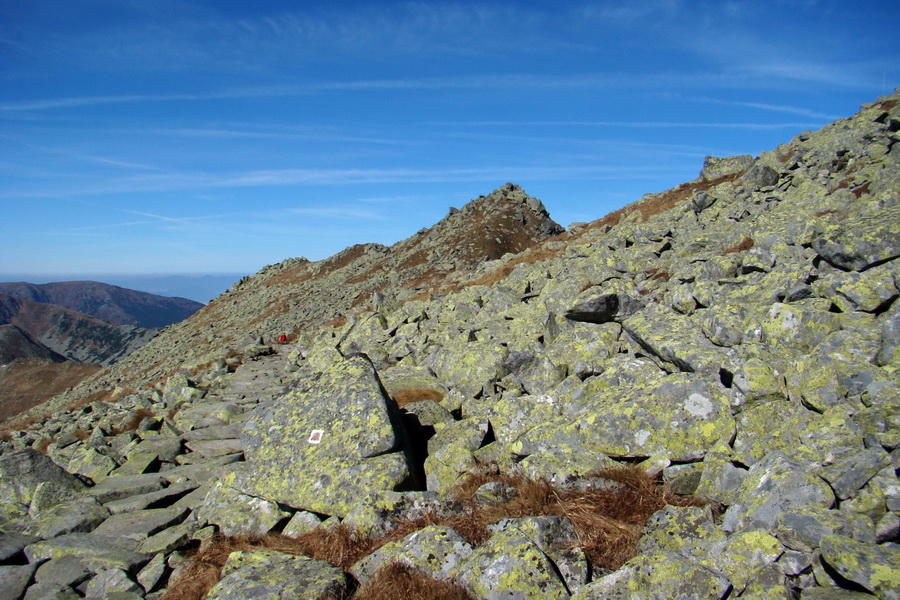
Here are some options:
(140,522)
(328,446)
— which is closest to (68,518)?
(140,522)

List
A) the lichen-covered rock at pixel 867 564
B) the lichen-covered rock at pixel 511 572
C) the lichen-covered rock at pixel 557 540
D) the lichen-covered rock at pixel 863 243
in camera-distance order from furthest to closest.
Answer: the lichen-covered rock at pixel 863 243 → the lichen-covered rock at pixel 557 540 → the lichen-covered rock at pixel 511 572 → the lichen-covered rock at pixel 867 564

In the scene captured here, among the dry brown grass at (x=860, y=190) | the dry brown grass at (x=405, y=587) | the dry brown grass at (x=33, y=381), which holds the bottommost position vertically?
the dry brown grass at (x=33, y=381)

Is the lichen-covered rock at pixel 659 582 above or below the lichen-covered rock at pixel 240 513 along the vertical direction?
above

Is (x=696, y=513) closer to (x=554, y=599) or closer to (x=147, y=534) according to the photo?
(x=554, y=599)

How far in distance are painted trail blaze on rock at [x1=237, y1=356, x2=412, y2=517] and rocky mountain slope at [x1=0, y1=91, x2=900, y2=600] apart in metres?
0.04

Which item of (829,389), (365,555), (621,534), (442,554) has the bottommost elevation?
(365,555)

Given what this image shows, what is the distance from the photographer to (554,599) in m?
4.82

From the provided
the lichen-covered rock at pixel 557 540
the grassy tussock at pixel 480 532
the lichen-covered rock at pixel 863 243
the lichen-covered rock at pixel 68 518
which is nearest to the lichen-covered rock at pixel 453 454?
the grassy tussock at pixel 480 532

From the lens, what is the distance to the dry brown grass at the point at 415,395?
497 inches

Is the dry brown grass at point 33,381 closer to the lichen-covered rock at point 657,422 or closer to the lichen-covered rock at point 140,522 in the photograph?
the lichen-covered rock at point 140,522

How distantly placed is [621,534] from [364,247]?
86646 mm

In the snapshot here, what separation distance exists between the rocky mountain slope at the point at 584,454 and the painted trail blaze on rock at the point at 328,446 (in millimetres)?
40

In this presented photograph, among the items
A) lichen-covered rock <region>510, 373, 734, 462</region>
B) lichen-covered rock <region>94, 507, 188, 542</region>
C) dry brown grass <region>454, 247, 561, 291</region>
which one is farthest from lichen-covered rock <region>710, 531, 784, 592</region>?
dry brown grass <region>454, 247, 561, 291</region>

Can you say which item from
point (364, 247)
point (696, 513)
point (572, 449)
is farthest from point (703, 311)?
point (364, 247)
